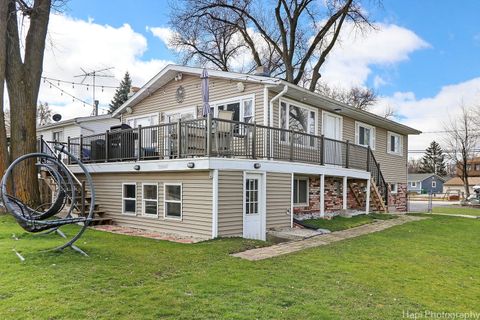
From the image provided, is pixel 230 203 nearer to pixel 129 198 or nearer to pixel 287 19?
pixel 129 198

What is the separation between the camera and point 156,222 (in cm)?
1155

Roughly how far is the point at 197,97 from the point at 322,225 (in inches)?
253

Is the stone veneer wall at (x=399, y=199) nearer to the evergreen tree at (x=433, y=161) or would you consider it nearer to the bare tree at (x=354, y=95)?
the bare tree at (x=354, y=95)

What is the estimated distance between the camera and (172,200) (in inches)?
436

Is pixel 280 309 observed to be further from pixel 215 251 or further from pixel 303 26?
pixel 303 26

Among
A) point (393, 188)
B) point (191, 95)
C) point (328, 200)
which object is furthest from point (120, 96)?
point (328, 200)

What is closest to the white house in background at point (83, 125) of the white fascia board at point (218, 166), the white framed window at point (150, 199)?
the white fascia board at point (218, 166)

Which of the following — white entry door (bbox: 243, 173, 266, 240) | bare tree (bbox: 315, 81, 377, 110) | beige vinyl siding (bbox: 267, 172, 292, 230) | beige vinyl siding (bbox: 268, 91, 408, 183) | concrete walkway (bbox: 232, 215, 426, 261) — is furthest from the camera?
bare tree (bbox: 315, 81, 377, 110)

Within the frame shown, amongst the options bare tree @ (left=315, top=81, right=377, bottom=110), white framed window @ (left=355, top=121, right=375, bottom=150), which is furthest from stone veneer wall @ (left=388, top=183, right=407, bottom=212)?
bare tree @ (left=315, top=81, right=377, bottom=110)

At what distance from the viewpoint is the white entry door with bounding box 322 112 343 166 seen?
46.5ft

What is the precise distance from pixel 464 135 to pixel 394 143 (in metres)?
20.6

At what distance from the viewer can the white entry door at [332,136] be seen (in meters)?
14.2

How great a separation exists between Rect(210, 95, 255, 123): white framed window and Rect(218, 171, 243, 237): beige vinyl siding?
2.88 meters

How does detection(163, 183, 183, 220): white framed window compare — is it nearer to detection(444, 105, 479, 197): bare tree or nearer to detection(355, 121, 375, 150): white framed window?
detection(355, 121, 375, 150): white framed window
